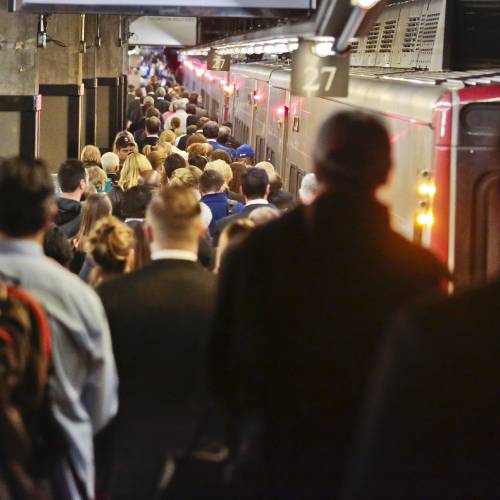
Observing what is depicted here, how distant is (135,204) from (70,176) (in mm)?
714

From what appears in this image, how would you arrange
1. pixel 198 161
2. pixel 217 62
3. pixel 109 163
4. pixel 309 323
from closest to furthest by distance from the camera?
pixel 309 323, pixel 198 161, pixel 109 163, pixel 217 62

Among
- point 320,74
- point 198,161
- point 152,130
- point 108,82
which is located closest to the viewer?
point 320,74

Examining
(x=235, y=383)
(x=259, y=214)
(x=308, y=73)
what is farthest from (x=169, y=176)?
(x=235, y=383)

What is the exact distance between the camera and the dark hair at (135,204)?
23.3 ft

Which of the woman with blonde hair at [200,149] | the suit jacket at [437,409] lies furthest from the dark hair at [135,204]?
the suit jacket at [437,409]

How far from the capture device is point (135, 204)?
7094 mm

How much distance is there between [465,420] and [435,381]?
0.11m

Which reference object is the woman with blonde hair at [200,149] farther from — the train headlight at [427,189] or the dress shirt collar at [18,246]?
the dress shirt collar at [18,246]

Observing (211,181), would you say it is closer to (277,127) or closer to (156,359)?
(156,359)

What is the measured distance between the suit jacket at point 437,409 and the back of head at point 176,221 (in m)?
1.93

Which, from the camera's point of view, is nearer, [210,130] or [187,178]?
[187,178]

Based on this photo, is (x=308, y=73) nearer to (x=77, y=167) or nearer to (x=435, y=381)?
(x=77, y=167)

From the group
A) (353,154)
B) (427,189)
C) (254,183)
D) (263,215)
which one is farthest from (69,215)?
(353,154)

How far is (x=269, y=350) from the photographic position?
307 centimetres
